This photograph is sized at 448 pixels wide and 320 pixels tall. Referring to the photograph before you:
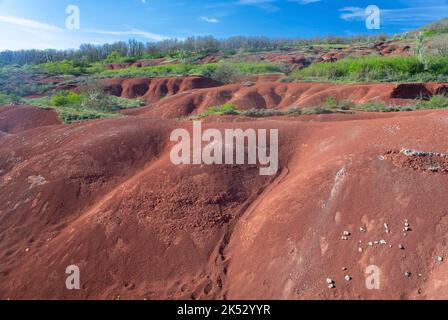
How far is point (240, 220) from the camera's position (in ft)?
26.1

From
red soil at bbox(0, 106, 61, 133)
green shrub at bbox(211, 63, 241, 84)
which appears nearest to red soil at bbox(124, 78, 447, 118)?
red soil at bbox(0, 106, 61, 133)

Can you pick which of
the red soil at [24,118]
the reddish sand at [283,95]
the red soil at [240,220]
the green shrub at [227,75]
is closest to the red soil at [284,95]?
the reddish sand at [283,95]

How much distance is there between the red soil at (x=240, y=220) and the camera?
6.16 meters

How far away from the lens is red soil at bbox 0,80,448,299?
6.16 meters

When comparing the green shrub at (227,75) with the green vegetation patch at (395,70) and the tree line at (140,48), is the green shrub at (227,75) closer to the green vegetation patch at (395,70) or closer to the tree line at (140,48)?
the green vegetation patch at (395,70)

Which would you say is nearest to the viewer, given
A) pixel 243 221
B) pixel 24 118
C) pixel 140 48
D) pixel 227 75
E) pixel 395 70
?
pixel 243 221

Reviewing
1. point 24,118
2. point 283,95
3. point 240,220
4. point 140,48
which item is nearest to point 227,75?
point 283,95

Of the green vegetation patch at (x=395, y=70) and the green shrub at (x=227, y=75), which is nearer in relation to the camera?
the green vegetation patch at (x=395, y=70)

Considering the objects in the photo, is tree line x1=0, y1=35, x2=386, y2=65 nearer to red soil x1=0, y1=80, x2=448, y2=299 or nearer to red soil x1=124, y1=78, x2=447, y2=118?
red soil x1=124, y1=78, x2=447, y2=118

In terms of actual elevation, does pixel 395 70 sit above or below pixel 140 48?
below

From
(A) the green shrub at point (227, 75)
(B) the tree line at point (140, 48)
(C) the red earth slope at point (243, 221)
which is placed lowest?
(C) the red earth slope at point (243, 221)

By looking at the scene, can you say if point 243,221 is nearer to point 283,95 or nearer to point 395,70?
point 283,95

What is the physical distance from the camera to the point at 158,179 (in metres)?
9.12
